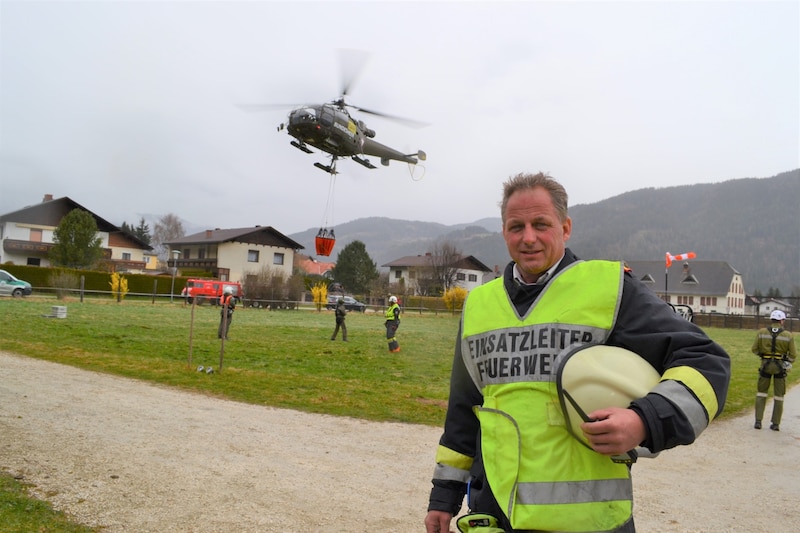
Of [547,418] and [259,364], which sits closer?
[547,418]

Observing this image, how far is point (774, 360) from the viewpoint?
1118 cm

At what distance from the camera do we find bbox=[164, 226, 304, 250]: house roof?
65750mm

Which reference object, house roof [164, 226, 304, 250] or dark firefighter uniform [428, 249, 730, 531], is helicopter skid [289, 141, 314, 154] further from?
house roof [164, 226, 304, 250]

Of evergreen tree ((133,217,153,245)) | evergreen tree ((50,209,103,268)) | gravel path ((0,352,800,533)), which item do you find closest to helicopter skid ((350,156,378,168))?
gravel path ((0,352,800,533))

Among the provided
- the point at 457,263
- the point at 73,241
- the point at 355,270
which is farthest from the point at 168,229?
the point at 73,241

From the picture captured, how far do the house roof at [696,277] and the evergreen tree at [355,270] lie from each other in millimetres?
49321

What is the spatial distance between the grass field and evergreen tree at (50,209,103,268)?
25.0m

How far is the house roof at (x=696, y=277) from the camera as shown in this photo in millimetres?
102938

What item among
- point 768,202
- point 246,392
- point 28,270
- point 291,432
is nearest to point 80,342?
point 246,392

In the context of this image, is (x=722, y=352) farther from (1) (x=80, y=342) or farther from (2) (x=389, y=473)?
(1) (x=80, y=342)

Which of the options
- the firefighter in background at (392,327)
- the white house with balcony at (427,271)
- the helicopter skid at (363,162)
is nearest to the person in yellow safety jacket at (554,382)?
the firefighter in background at (392,327)

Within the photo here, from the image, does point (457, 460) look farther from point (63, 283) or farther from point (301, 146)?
point (63, 283)

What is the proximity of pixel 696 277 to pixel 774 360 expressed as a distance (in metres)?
105

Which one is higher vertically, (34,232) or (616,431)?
(34,232)
